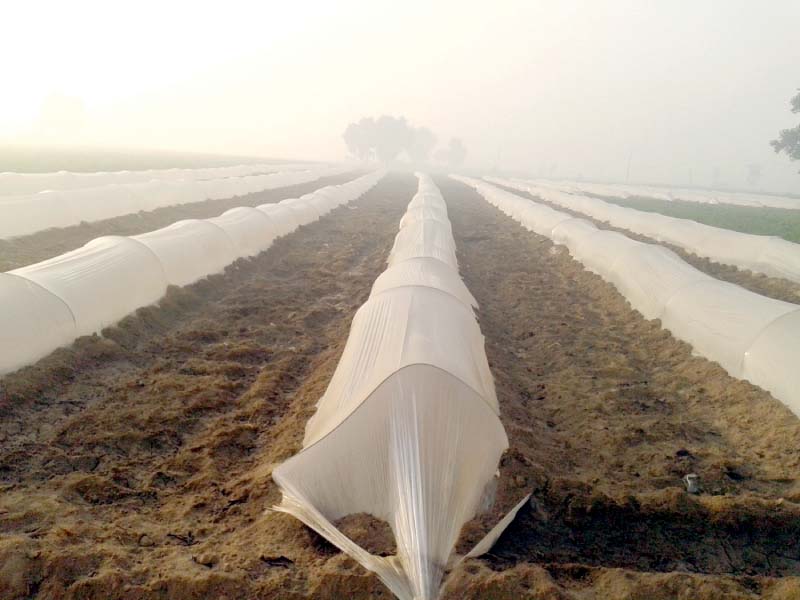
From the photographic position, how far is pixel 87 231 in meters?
12.9

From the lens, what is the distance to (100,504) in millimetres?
3963

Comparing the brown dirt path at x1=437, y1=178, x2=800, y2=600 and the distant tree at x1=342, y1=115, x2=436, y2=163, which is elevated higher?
the distant tree at x1=342, y1=115, x2=436, y2=163

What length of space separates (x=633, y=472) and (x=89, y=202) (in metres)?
14.4

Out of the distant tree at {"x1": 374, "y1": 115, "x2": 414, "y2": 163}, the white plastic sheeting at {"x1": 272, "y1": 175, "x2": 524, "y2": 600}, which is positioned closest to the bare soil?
the white plastic sheeting at {"x1": 272, "y1": 175, "x2": 524, "y2": 600}

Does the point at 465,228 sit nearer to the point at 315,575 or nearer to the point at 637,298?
the point at 637,298

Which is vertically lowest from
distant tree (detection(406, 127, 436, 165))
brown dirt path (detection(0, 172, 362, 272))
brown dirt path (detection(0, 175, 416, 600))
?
brown dirt path (detection(0, 175, 416, 600))

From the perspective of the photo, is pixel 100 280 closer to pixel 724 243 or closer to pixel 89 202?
pixel 89 202

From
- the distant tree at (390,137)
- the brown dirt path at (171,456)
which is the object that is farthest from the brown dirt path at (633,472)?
the distant tree at (390,137)

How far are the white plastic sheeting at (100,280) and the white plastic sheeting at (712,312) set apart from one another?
24.9 ft

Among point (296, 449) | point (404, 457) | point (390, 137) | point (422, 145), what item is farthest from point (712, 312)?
point (422, 145)

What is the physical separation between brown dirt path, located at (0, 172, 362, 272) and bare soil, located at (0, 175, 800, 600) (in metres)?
4.01

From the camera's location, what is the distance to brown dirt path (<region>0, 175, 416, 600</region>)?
3.11m

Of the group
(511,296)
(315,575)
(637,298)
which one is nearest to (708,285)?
(637,298)

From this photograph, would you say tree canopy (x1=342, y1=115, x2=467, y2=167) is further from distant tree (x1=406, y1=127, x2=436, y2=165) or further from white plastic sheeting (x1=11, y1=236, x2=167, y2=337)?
white plastic sheeting (x1=11, y1=236, x2=167, y2=337)
